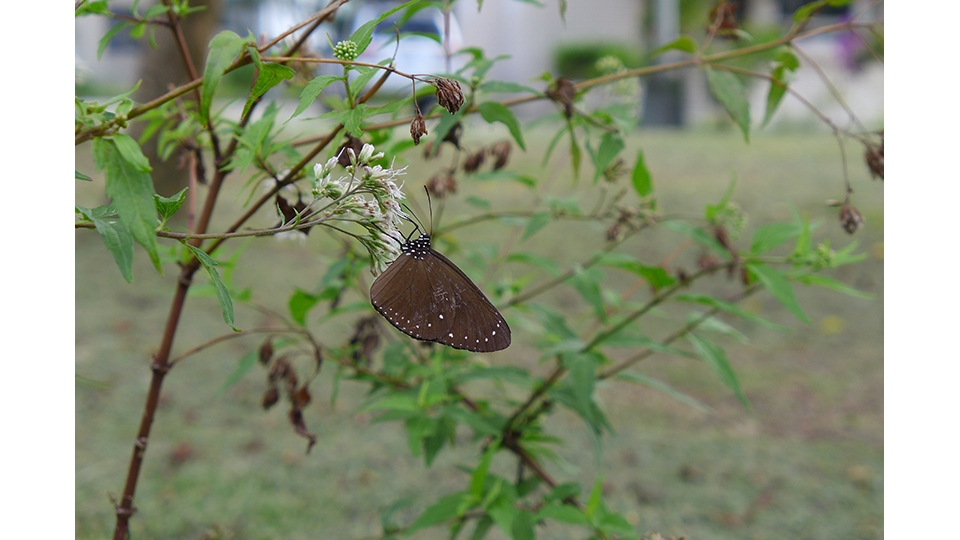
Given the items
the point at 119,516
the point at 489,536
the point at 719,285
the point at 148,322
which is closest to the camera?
the point at 119,516

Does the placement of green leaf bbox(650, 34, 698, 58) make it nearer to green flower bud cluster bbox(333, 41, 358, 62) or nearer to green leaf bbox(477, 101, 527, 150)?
green leaf bbox(477, 101, 527, 150)

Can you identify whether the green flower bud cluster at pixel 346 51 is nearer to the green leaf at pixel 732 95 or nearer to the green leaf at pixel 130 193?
the green leaf at pixel 130 193

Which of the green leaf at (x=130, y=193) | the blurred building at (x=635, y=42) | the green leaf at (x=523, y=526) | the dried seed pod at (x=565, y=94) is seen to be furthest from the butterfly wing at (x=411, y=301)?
the blurred building at (x=635, y=42)

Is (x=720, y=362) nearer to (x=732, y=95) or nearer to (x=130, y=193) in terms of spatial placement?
(x=732, y=95)

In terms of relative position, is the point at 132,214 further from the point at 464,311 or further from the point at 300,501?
the point at 300,501

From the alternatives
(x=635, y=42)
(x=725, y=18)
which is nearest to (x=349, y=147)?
(x=725, y=18)

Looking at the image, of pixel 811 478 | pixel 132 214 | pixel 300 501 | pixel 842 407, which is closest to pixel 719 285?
pixel 842 407

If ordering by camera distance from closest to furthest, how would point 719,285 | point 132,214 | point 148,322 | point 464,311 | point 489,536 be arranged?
point 132,214 < point 464,311 < point 489,536 < point 148,322 < point 719,285
